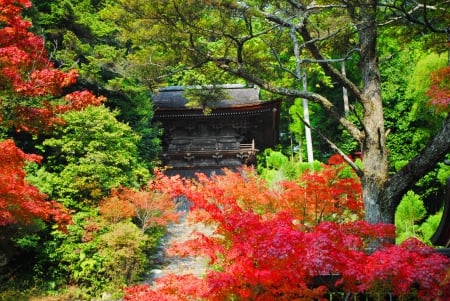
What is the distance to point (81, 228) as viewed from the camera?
10.0m

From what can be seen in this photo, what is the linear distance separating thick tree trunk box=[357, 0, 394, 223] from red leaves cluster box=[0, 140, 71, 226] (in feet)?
18.4

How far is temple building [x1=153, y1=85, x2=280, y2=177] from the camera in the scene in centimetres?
1827

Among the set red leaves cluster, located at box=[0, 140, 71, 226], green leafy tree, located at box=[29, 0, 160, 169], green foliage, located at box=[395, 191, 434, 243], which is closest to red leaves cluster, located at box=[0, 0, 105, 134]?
red leaves cluster, located at box=[0, 140, 71, 226]

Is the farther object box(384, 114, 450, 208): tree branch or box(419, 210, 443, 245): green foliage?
box(419, 210, 443, 245): green foliage

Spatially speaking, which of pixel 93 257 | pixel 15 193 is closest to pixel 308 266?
pixel 15 193

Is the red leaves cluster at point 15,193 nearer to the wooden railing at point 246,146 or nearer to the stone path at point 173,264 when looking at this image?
the stone path at point 173,264

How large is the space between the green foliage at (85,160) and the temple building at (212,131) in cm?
644

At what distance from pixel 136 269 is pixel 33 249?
106 inches

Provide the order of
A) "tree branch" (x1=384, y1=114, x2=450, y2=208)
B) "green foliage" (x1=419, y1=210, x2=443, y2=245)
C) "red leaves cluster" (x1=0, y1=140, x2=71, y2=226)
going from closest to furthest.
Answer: "tree branch" (x1=384, y1=114, x2=450, y2=208)
"red leaves cluster" (x1=0, y1=140, x2=71, y2=226)
"green foliage" (x1=419, y1=210, x2=443, y2=245)

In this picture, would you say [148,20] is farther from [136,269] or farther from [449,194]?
[136,269]

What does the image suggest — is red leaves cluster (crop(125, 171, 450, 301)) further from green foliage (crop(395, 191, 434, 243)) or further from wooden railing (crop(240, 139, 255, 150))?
wooden railing (crop(240, 139, 255, 150))

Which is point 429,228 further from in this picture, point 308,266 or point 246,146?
point 308,266

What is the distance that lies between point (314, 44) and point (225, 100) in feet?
41.7

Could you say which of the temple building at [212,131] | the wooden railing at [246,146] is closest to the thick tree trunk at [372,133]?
the temple building at [212,131]
